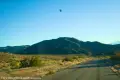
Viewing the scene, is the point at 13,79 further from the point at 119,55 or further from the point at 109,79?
the point at 119,55

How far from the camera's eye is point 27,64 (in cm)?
4738

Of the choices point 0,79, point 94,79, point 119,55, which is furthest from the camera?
point 119,55

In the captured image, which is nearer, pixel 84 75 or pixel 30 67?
pixel 84 75

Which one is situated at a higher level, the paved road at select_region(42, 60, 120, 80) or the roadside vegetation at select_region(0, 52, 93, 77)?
the roadside vegetation at select_region(0, 52, 93, 77)

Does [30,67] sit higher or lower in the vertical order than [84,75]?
higher

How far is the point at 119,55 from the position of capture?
95.1m

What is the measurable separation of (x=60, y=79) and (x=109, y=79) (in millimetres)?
4667

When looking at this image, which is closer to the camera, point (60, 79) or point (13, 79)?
point (13, 79)

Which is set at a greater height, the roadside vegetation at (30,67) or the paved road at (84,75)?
the roadside vegetation at (30,67)

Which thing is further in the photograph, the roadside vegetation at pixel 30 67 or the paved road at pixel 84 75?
the roadside vegetation at pixel 30 67

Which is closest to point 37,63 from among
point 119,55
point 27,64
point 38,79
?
point 27,64

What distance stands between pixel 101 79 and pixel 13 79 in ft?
27.1

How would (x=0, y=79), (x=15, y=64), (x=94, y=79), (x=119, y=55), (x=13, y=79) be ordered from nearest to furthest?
(x=0, y=79) < (x=13, y=79) < (x=94, y=79) < (x=15, y=64) < (x=119, y=55)

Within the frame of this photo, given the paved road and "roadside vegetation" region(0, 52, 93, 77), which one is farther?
"roadside vegetation" region(0, 52, 93, 77)
